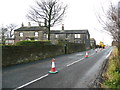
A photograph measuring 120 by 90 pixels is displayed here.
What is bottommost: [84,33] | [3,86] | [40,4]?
[3,86]

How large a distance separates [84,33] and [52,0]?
100ft

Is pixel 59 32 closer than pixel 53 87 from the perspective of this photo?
No

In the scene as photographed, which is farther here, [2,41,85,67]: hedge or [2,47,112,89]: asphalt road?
[2,41,85,67]: hedge

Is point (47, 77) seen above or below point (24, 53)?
below

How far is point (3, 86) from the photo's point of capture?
5.04 m

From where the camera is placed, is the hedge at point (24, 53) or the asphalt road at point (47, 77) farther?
the hedge at point (24, 53)

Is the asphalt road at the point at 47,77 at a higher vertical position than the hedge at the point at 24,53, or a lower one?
lower

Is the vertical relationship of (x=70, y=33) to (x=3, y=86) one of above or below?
above

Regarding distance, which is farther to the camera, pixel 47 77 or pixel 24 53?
pixel 24 53

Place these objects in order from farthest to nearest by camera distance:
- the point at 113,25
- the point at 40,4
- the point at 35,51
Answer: the point at 40,4, the point at 35,51, the point at 113,25

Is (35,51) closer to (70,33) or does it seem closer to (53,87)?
(53,87)

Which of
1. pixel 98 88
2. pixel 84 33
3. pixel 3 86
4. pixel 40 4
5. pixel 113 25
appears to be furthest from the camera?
pixel 84 33

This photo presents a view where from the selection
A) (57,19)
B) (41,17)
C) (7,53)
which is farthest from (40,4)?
(7,53)

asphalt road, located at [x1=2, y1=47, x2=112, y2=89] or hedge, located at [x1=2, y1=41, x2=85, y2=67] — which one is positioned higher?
hedge, located at [x1=2, y1=41, x2=85, y2=67]
